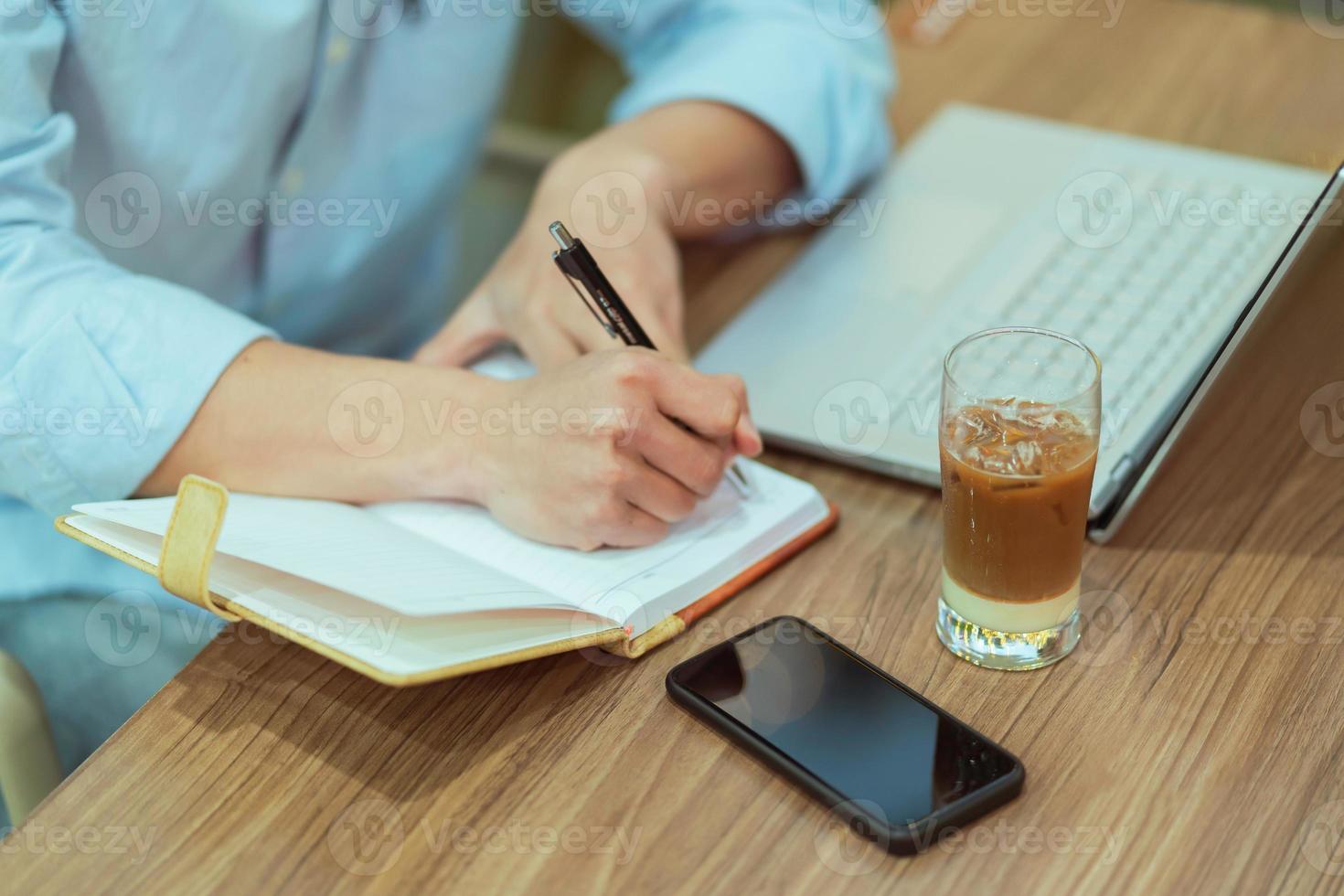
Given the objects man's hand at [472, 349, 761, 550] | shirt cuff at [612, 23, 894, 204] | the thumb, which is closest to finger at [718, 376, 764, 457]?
man's hand at [472, 349, 761, 550]

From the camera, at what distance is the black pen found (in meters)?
0.81

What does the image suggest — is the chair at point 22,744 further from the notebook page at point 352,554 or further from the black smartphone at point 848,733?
the black smartphone at point 848,733

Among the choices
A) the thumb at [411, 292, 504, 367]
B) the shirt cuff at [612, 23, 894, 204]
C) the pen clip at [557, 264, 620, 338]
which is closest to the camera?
the pen clip at [557, 264, 620, 338]

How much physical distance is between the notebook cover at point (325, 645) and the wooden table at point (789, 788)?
1 centimetres

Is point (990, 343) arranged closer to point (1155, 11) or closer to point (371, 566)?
point (371, 566)

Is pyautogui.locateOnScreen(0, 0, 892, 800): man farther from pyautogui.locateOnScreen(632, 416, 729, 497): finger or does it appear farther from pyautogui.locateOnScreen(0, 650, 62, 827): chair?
pyautogui.locateOnScreen(0, 650, 62, 827): chair

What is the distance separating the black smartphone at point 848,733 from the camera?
2.04 ft

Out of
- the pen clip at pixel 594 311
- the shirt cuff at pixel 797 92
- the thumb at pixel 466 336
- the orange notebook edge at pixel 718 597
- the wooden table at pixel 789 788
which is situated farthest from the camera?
the shirt cuff at pixel 797 92

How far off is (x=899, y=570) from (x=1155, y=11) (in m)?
0.90

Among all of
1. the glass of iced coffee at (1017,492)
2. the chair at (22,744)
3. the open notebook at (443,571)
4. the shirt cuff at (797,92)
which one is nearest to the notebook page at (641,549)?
the open notebook at (443,571)

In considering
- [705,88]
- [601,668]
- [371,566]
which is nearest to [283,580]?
[371,566]

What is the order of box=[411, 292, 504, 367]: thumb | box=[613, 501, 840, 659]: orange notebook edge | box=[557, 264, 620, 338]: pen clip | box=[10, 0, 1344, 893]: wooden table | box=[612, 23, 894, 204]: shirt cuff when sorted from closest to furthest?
box=[10, 0, 1344, 893]: wooden table < box=[613, 501, 840, 659]: orange notebook edge < box=[557, 264, 620, 338]: pen clip < box=[411, 292, 504, 367]: thumb < box=[612, 23, 894, 204]: shirt cuff

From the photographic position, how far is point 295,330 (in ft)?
3.94

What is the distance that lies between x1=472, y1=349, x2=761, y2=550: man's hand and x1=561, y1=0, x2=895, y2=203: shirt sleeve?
16.0 inches
